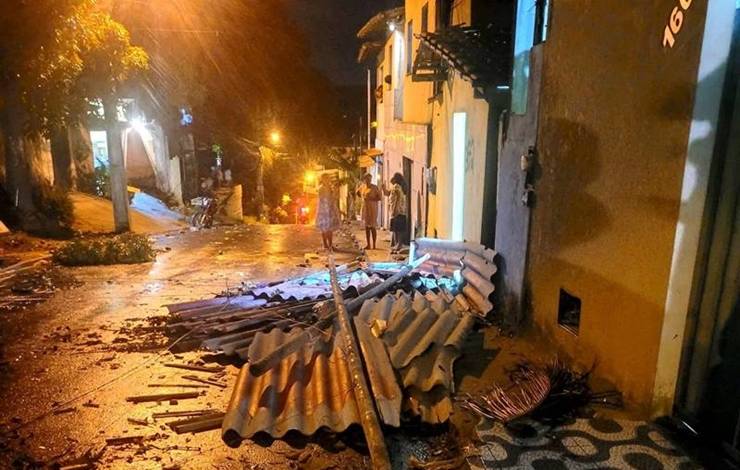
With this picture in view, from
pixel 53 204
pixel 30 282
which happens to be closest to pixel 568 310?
pixel 30 282

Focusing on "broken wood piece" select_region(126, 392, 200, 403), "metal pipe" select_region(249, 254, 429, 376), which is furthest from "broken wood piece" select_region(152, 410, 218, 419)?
"metal pipe" select_region(249, 254, 429, 376)

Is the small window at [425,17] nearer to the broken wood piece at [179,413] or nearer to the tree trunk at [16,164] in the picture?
the tree trunk at [16,164]

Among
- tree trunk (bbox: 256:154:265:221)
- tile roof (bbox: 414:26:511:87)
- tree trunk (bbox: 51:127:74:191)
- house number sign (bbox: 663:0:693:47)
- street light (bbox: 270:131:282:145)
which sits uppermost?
tile roof (bbox: 414:26:511:87)

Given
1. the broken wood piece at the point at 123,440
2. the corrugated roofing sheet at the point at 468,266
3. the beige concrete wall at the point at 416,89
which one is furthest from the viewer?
the beige concrete wall at the point at 416,89

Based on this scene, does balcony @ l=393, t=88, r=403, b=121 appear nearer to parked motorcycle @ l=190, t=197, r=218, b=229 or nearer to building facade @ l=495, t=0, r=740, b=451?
parked motorcycle @ l=190, t=197, r=218, b=229

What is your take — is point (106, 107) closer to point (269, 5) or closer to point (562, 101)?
point (562, 101)

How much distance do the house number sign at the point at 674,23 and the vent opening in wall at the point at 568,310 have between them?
2.69 metres

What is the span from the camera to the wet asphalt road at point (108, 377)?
434 cm

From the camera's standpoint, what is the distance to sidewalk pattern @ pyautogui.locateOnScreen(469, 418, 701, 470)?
3.78 metres

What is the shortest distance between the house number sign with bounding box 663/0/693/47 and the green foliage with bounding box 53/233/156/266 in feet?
39.1

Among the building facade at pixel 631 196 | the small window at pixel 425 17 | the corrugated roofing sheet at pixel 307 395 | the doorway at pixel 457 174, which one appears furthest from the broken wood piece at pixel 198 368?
the small window at pixel 425 17

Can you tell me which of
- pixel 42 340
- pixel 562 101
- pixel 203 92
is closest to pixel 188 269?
pixel 42 340

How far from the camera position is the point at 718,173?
12.2ft

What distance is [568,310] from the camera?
5766mm
